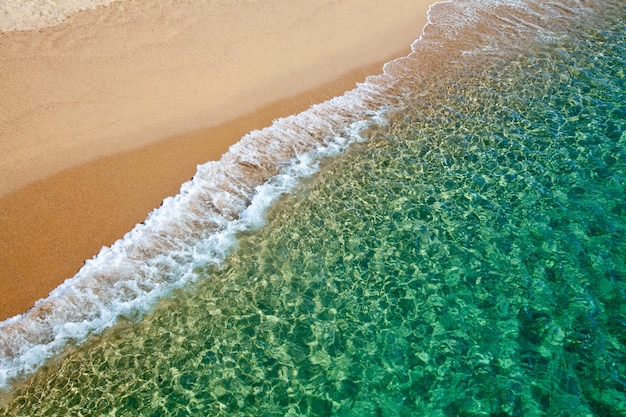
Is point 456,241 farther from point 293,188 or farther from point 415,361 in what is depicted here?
point 293,188

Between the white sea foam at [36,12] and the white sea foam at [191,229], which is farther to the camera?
the white sea foam at [36,12]

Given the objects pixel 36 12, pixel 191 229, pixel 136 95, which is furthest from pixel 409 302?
pixel 36 12

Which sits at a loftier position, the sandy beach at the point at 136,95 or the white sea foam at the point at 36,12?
the white sea foam at the point at 36,12

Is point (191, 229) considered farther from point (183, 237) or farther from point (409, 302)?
point (409, 302)

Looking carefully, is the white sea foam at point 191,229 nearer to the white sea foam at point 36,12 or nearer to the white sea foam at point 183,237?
the white sea foam at point 183,237

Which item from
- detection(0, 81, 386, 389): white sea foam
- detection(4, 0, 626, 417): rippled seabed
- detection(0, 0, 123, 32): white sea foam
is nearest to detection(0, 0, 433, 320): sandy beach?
detection(0, 0, 123, 32): white sea foam

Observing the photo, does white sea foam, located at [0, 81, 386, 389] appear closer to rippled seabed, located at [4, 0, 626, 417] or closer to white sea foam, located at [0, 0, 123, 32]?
rippled seabed, located at [4, 0, 626, 417]

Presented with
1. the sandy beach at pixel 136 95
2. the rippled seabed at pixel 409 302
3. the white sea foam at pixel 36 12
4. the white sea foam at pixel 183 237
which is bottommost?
the rippled seabed at pixel 409 302

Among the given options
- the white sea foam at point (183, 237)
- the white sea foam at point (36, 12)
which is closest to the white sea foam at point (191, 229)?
the white sea foam at point (183, 237)
